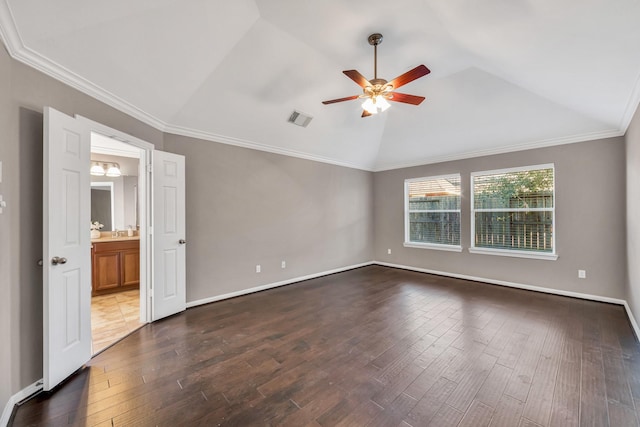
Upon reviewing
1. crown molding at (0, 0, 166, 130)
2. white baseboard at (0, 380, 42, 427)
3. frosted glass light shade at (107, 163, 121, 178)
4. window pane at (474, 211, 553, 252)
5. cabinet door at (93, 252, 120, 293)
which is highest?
crown molding at (0, 0, 166, 130)

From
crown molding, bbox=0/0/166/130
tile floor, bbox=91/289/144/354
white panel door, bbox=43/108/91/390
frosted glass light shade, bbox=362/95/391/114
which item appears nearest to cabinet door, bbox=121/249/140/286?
tile floor, bbox=91/289/144/354

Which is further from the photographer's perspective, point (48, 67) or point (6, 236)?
A: point (48, 67)

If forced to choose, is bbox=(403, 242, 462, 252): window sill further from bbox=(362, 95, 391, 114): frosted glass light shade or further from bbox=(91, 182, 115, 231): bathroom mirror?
→ bbox=(91, 182, 115, 231): bathroom mirror

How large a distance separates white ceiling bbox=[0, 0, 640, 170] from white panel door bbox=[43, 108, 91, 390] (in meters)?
0.58

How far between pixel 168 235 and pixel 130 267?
1.99 metres

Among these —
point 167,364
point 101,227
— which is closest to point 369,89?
point 167,364

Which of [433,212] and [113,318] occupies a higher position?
[433,212]

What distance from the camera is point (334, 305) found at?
12.8 feet

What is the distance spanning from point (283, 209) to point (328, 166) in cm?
155

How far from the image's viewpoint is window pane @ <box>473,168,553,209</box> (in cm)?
445

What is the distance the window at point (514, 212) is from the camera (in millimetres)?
4441

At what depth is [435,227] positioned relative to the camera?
586 cm

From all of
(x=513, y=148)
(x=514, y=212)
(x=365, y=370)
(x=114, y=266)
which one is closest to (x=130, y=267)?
(x=114, y=266)

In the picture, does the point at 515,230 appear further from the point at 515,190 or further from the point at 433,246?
the point at 433,246
